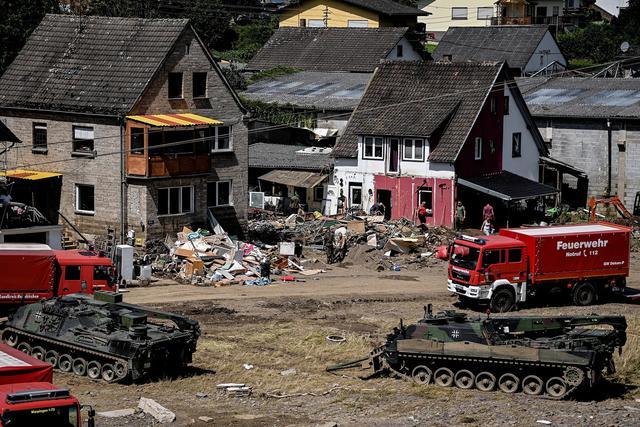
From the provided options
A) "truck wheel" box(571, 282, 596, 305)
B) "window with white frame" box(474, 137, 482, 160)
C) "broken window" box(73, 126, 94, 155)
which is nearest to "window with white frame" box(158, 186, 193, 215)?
"broken window" box(73, 126, 94, 155)

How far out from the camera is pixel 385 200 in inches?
2469

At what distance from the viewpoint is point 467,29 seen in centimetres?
10181

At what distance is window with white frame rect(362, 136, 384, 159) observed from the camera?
6219cm

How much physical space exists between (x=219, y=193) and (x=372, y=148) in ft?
28.8

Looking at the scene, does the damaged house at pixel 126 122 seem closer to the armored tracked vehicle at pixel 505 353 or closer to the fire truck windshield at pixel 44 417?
the armored tracked vehicle at pixel 505 353

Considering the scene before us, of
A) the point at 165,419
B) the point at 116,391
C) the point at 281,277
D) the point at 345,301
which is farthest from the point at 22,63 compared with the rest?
the point at 165,419

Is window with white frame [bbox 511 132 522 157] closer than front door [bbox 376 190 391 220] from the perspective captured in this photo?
No

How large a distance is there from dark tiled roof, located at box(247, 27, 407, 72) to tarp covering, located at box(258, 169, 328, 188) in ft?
75.9

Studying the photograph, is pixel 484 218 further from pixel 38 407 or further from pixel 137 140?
pixel 38 407

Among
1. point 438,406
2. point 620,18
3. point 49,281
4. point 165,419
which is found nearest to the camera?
point 165,419

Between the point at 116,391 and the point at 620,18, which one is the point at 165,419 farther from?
the point at 620,18

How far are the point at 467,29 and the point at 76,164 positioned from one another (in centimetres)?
5320

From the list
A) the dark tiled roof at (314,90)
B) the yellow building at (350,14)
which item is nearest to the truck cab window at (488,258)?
the dark tiled roof at (314,90)

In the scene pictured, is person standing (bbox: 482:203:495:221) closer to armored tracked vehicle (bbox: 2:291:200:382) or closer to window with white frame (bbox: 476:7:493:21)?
armored tracked vehicle (bbox: 2:291:200:382)
